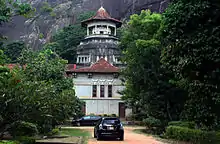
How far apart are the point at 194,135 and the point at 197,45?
5283 millimetres

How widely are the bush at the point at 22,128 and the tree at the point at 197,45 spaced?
6.41 m

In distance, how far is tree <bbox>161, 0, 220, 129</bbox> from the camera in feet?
38.6

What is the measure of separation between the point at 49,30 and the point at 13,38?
10844 mm

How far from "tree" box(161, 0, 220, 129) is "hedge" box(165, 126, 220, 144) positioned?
1.00 m

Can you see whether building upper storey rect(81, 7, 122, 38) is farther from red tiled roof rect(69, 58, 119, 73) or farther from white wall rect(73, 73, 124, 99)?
white wall rect(73, 73, 124, 99)

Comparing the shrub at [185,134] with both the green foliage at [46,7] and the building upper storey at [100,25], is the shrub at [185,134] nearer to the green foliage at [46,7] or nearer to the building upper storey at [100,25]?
the building upper storey at [100,25]

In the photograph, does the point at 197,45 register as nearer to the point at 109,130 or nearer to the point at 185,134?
the point at 185,134

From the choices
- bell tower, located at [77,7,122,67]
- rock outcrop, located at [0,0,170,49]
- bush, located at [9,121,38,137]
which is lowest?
bush, located at [9,121,38,137]

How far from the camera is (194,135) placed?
1538 centimetres

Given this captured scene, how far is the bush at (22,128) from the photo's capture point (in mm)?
12898

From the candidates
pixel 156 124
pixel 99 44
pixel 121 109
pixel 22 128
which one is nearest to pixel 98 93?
pixel 121 109

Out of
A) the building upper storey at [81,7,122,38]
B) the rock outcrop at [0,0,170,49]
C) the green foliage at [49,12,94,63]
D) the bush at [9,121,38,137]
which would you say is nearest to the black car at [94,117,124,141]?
the bush at [9,121,38,137]

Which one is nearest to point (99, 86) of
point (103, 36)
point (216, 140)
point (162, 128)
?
point (103, 36)

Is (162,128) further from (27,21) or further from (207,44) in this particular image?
(27,21)
